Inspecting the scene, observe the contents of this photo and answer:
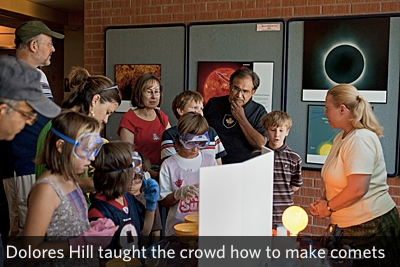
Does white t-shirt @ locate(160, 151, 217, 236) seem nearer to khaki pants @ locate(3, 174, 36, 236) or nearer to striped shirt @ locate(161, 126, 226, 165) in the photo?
striped shirt @ locate(161, 126, 226, 165)

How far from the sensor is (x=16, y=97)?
135 centimetres

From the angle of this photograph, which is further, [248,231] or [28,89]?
[248,231]

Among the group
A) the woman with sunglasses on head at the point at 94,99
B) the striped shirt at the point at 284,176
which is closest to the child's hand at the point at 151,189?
the woman with sunglasses on head at the point at 94,99

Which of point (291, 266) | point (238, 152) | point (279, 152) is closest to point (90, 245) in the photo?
point (291, 266)

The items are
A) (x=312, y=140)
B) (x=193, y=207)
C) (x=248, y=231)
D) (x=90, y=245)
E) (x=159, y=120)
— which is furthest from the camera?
(x=312, y=140)

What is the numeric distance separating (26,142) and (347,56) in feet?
9.02

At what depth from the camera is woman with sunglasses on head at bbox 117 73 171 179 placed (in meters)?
3.25

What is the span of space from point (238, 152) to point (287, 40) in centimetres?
128

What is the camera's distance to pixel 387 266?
95.5 inches

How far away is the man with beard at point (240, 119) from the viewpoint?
3.39 m

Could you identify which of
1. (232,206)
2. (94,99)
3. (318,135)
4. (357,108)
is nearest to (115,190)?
(94,99)

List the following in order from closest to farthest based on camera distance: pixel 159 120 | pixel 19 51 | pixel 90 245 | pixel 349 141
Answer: pixel 90 245
pixel 349 141
pixel 19 51
pixel 159 120

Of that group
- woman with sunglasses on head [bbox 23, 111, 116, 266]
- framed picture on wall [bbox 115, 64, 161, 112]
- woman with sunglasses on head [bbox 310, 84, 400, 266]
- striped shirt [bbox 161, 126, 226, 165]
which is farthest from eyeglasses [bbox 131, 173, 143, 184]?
framed picture on wall [bbox 115, 64, 161, 112]

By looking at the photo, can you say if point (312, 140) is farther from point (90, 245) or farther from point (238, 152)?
point (90, 245)
